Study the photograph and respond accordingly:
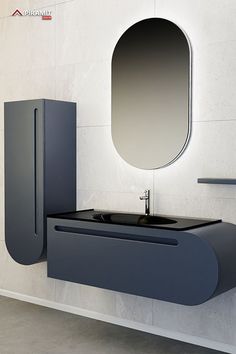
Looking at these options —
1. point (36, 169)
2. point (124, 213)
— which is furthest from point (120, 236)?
point (36, 169)

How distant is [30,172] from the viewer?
3666mm

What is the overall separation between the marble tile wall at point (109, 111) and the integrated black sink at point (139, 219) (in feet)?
0.41

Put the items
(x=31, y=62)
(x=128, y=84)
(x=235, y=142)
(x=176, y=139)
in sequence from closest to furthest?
(x=235, y=142), (x=176, y=139), (x=128, y=84), (x=31, y=62)

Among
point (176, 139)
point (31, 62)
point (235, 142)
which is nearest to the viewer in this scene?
point (235, 142)

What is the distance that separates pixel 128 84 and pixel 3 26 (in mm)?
1432

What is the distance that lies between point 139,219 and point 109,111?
2.64 ft

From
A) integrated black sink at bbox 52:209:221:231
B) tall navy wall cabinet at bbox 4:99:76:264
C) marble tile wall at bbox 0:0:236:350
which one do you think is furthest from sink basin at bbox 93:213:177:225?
tall navy wall cabinet at bbox 4:99:76:264

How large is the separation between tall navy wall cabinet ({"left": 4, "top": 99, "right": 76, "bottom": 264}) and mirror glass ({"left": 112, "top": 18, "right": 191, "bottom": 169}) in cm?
40

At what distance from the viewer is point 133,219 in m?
3.35

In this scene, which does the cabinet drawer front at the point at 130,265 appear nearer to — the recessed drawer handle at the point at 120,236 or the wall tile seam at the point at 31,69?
the recessed drawer handle at the point at 120,236

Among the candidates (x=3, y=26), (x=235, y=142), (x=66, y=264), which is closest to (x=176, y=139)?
(x=235, y=142)

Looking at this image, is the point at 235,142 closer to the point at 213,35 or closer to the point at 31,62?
the point at 213,35

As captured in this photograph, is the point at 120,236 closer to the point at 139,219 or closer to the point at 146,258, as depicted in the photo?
the point at 146,258

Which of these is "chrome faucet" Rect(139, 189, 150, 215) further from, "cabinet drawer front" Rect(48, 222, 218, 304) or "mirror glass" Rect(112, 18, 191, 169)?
"cabinet drawer front" Rect(48, 222, 218, 304)
